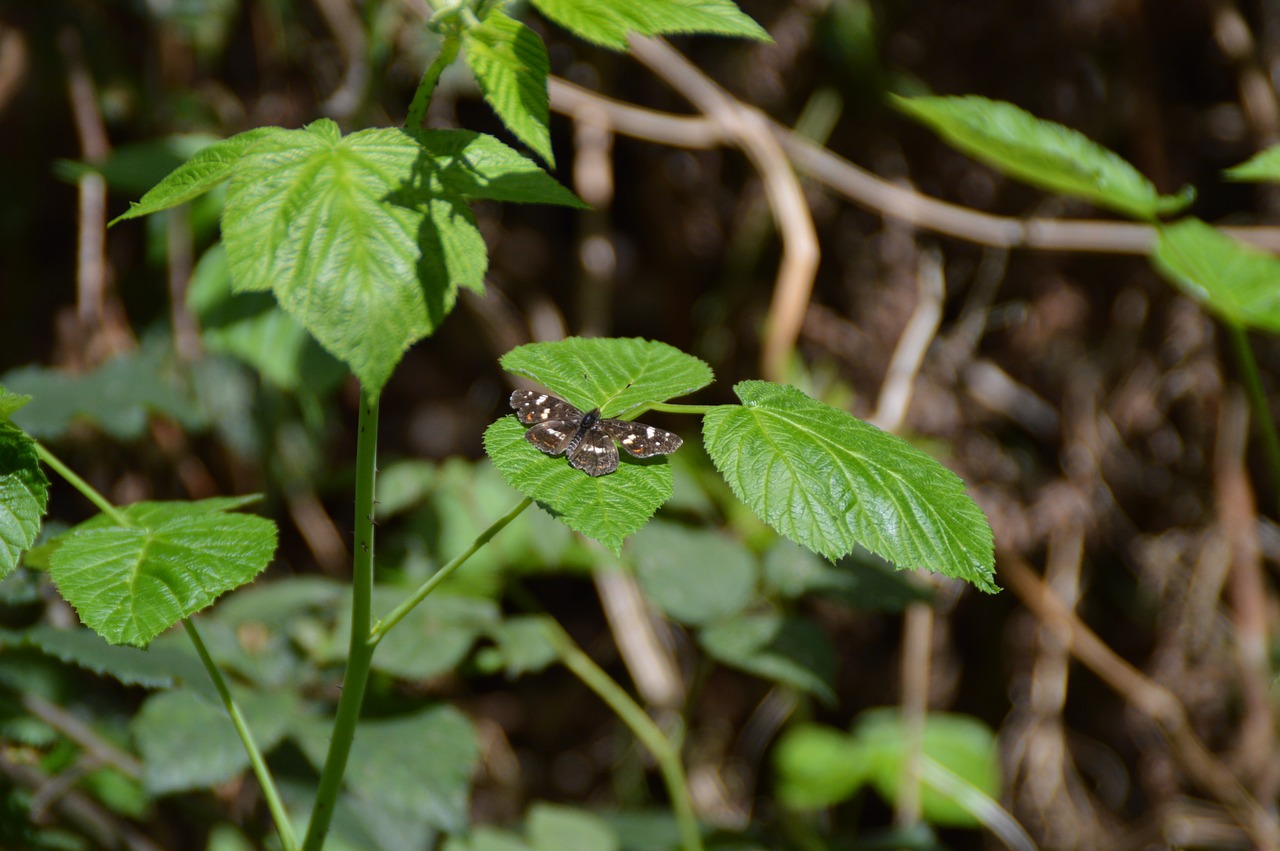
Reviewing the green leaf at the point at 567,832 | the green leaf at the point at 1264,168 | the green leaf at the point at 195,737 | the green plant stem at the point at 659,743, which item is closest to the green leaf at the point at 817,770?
the green plant stem at the point at 659,743

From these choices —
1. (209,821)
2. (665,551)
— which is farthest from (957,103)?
(209,821)

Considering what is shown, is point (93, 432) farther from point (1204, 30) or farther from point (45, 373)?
point (1204, 30)

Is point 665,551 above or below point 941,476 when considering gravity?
below

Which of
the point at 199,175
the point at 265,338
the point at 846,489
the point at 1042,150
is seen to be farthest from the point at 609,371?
the point at 265,338

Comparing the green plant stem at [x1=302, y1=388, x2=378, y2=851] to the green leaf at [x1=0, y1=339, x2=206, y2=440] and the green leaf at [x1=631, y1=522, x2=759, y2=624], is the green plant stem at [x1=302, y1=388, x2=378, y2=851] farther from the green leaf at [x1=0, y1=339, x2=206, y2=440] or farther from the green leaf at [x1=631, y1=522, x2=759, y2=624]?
the green leaf at [x1=0, y1=339, x2=206, y2=440]

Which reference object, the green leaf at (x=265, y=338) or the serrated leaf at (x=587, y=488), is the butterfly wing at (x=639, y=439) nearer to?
the serrated leaf at (x=587, y=488)

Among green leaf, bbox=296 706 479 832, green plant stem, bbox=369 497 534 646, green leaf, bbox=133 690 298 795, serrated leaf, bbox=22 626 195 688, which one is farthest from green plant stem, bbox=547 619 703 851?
green plant stem, bbox=369 497 534 646
